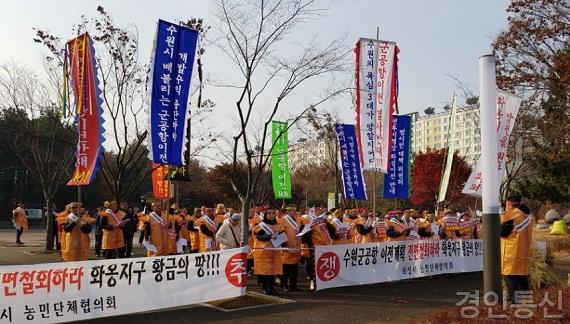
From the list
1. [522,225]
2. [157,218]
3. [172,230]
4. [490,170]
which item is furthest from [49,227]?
[490,170]

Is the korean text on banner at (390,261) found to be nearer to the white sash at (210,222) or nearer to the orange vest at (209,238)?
the orange vest at (209,238)

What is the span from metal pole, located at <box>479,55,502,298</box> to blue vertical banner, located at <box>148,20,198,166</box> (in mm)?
6336

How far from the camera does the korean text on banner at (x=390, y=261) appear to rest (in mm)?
11394

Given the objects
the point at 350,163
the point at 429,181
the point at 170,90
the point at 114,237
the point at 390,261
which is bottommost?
the point at 390,261

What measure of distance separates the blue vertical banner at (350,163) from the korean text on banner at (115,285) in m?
7.80

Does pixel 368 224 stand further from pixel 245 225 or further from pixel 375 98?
pixel 245 225

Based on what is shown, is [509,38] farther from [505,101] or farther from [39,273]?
[39,273]

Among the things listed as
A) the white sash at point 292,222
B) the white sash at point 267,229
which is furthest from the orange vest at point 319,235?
the white sash at point 267,229

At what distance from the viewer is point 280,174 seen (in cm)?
1998

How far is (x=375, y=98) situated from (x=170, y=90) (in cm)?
507

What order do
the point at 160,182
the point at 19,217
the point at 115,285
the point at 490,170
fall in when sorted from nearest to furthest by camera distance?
the point at 490,170 → the point at 115,285 → the point at 160,182 → the point at 19,217

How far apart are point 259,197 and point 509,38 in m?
14.6

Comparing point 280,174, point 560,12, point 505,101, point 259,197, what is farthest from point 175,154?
point 259,197

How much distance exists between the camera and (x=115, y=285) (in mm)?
8227
